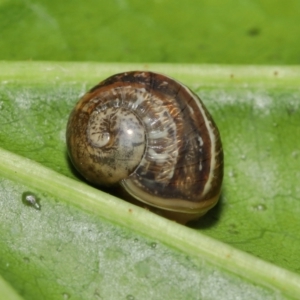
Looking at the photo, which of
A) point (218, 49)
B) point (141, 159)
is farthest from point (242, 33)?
point (141, 159)

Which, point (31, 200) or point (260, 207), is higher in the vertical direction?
point (31, 200)

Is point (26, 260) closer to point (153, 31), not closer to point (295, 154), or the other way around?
point (295, 154)

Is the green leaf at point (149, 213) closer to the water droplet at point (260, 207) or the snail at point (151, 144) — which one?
the water droplet at point (260, 207)

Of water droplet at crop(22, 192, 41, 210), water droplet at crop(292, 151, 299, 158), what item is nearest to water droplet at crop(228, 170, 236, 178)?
water droplet at crop(292, 151, 299, 158)

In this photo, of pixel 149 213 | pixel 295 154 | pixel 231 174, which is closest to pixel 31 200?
pixel 149 213

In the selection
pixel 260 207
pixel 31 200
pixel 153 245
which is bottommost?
pixel 260 207

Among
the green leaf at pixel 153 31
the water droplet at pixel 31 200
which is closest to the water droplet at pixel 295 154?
the green leaf at pixel 153 31

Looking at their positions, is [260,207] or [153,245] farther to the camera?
[260,207]
